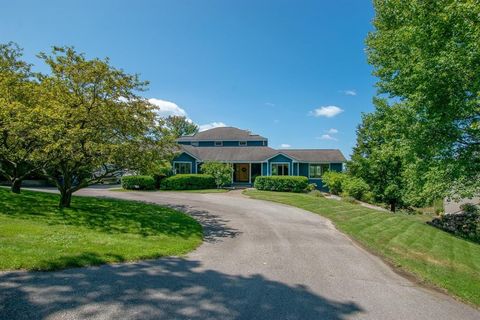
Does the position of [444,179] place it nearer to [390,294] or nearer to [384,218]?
[384,218]

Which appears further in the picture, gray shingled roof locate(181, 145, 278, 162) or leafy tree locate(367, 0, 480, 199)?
gray shingled roof locate(181, 145, 278, 162)

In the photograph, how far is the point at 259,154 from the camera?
112 ft

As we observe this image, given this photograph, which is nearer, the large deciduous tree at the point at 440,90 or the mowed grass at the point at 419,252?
the mowed grass at the point at 419,252

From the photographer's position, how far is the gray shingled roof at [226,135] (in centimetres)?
4147

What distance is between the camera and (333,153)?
34.5 metres

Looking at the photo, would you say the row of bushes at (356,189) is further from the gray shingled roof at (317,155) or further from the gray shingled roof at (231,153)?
the gray shingled roof at (231,153)

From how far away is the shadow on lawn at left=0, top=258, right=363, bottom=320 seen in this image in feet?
13.2

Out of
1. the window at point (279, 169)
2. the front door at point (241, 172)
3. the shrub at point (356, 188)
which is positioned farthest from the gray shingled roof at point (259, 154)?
the shrub at point (356, 188)

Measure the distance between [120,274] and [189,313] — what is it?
7.05ft

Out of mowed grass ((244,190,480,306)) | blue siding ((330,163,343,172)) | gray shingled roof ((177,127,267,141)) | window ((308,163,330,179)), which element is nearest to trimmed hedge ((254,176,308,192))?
window ((308,163,330,179))

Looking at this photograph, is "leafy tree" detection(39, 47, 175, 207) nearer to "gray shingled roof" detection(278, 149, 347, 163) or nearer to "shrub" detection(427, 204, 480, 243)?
"shrub" detection(427, 204, 480, 243)

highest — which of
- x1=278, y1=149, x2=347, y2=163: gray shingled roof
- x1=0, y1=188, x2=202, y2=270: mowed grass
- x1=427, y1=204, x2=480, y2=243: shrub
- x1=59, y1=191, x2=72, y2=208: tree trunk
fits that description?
x1=278, y1=149, x2=347, y2=163: gray shingled roof

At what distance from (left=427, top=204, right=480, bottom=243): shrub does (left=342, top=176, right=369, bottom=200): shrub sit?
581cm

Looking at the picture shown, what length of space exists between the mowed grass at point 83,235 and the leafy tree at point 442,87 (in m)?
10.3
